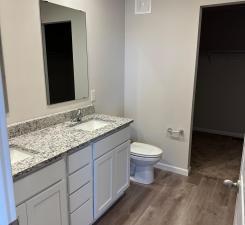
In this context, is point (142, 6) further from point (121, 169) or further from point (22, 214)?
point (22, 214)

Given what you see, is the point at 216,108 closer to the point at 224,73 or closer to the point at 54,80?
the point at 224,73

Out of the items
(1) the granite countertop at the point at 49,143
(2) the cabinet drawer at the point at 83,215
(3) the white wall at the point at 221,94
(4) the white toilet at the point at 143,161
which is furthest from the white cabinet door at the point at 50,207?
(3) the white wall at the point at 221,94

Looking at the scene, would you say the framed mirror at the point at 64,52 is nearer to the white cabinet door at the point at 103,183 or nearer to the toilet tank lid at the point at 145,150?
the white cabinet door at the point at 103,183

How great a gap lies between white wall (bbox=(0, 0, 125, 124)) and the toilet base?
0.86 m

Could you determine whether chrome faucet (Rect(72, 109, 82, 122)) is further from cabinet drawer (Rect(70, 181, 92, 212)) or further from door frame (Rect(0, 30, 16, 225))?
door frame (Rect(0, 30, 16, 225))

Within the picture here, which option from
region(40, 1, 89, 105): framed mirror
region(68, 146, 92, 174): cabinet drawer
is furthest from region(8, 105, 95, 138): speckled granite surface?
region(68, 146, 92, 174): cabinet drawer

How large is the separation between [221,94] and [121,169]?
3.00m

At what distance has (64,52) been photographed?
228 cm

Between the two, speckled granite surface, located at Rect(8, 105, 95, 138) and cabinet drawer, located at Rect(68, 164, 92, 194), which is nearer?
cabinet drawer, located at Rect(68, 164, 92, 194)

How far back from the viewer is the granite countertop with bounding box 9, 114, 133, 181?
53.1 inches

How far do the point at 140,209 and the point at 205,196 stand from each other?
0.79 metres

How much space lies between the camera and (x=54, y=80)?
7.19 feet

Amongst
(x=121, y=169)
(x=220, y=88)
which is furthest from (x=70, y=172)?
(x=220, y=88)

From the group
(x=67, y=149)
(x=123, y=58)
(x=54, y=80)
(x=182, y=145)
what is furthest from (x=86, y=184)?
(x=123, y=58)
